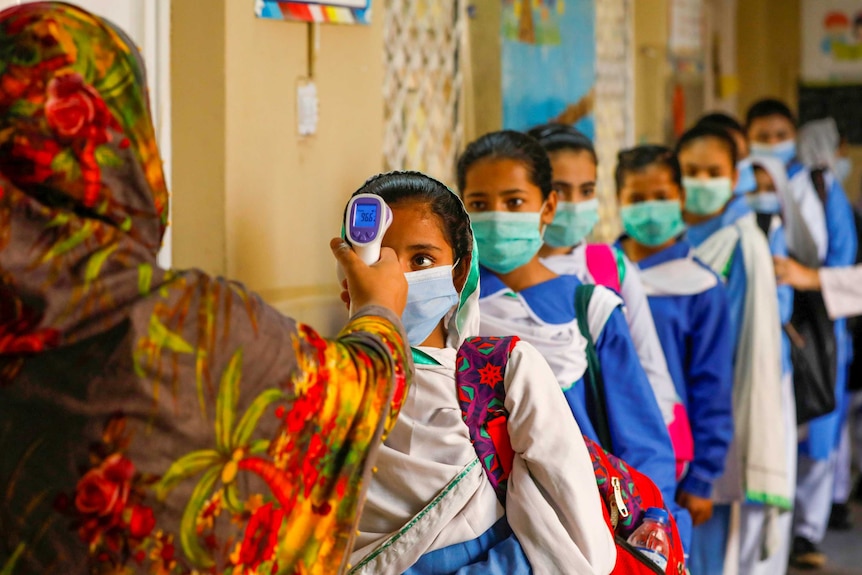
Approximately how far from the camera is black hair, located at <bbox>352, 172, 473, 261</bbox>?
1.83 meters

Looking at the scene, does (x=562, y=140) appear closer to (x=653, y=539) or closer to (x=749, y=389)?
(x=749, y=389)

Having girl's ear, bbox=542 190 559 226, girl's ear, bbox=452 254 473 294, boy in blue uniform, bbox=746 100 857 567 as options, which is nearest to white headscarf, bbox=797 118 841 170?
boy in blue uniform, bbox=746 100 857 567

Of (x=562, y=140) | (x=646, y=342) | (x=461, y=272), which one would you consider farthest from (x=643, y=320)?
(x=461, y=272)

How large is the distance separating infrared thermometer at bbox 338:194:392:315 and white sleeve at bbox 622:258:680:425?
1.24 metres

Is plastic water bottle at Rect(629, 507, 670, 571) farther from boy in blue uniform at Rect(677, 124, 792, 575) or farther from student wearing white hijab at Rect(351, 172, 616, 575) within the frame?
boy in blue uniform at Rect(677, 124, 792, 575)

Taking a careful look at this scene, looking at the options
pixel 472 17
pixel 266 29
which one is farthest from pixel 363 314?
pixel 472 17

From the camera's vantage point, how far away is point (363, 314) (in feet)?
4.59

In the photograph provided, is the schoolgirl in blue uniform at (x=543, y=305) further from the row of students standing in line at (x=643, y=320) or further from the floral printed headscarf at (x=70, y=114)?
the floral printed headscarf at (x=70, y=114)

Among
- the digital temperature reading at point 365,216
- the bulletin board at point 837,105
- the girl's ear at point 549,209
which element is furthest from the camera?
the bulletin board at point 837,105

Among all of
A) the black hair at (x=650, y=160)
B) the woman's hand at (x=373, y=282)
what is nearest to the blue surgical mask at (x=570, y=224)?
the black hair at (x=650, y=160)

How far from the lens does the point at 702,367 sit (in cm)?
305

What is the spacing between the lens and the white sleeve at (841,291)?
4.54 metres

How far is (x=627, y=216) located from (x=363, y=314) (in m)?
2.03

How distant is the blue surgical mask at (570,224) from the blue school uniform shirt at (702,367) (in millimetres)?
400
